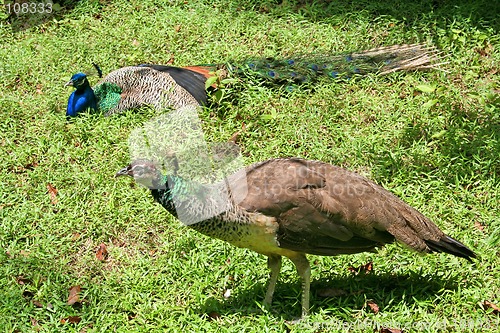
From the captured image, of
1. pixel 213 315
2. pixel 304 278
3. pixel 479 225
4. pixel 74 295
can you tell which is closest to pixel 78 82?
pixel 74 295

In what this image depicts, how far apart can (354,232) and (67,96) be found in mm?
4054

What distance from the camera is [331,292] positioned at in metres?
4.38

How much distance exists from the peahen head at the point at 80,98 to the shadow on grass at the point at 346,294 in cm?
297

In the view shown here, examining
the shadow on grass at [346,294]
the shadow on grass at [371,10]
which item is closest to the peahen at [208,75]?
the shadow on grass at [371,10]

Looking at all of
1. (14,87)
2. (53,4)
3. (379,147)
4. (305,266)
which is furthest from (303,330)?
(53,4)

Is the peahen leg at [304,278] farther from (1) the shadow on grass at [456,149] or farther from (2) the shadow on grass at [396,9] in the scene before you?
(2) the shadow on grass at [396,9]

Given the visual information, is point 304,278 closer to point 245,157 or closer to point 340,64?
point 245,157

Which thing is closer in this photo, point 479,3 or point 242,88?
point 242,88

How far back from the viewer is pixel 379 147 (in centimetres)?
572

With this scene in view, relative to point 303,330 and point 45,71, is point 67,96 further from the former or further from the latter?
point 303,330

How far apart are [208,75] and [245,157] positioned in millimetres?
1227

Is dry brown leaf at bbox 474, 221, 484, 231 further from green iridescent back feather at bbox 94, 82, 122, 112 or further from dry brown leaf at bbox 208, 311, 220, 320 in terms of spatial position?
green iridescent back feather at bbox 94, 82, 122, 112

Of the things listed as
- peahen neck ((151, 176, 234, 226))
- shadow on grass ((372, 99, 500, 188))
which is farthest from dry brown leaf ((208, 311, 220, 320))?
shadow on grass ((372, 99, 500, 188))

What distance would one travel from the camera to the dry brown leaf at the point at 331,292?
4348 mm
